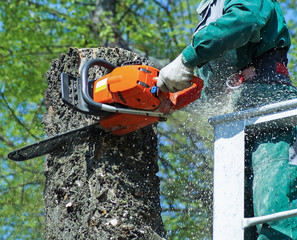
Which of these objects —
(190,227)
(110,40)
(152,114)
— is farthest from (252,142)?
(110,40)

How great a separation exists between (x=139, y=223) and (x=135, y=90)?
30.8 inches

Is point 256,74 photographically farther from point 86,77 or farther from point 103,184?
point 103,184

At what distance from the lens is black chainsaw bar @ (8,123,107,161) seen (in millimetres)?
2961

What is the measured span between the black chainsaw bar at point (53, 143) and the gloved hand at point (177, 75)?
0.53 metres

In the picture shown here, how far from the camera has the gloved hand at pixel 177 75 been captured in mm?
2566

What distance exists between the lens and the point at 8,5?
34.8ft

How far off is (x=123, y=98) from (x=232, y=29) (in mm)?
752

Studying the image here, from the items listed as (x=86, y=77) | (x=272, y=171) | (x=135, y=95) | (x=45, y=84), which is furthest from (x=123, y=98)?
(x=45, y=84)

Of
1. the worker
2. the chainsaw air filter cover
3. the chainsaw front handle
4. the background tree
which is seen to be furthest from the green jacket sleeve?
the background tree

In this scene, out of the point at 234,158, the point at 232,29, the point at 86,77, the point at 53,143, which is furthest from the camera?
the point at 53,143

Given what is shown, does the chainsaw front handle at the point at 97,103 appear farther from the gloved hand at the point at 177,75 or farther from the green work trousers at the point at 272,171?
the green work trousers at the point at 272,171

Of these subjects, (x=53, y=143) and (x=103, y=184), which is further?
(x=53, y=143)

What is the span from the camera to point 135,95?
275 centimetres

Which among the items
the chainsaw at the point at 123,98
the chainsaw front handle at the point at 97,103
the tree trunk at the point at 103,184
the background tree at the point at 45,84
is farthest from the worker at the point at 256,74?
the background tree at the point at 45,84
